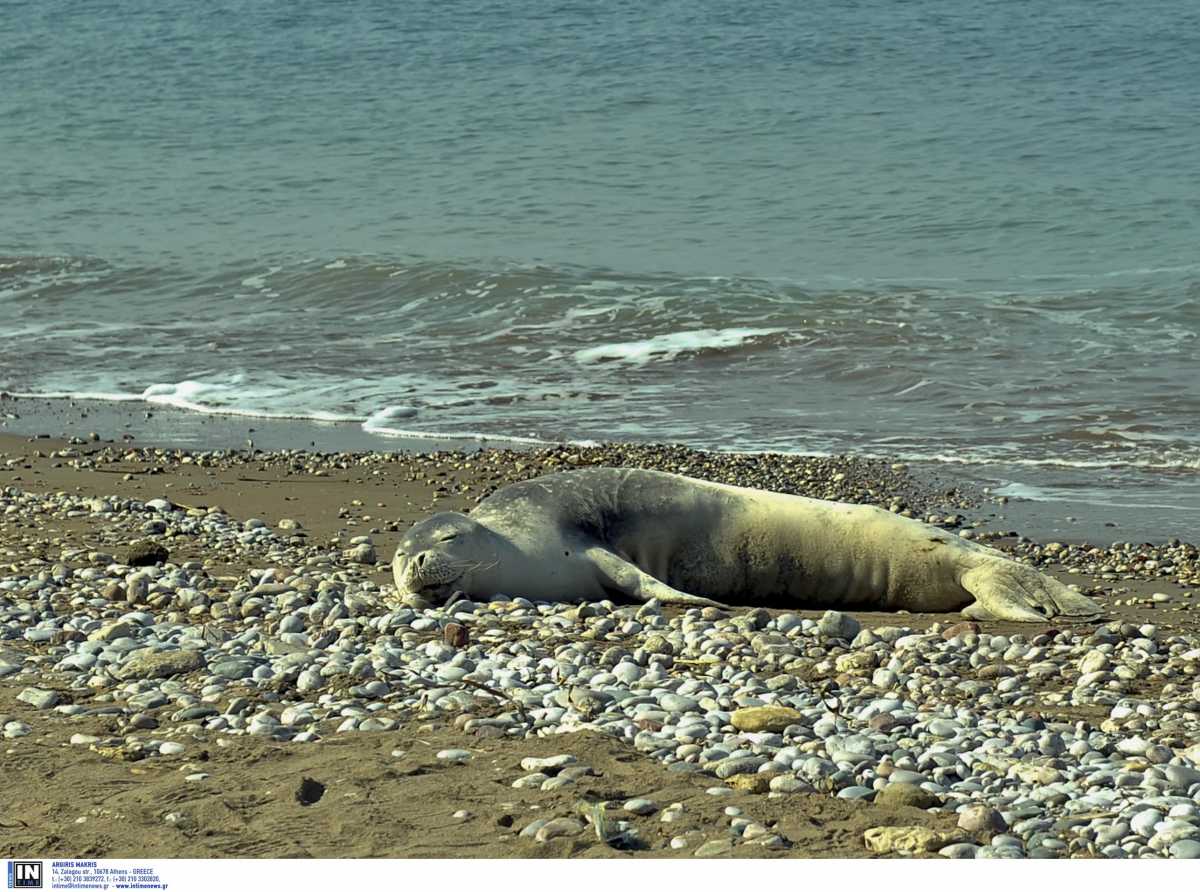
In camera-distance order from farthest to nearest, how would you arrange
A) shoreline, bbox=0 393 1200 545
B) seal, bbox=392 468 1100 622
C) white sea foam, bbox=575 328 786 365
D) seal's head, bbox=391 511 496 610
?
1. white sea foam, bbox=575 328 786 365
2. shoreline, bbox=0 393 1200 545
3. seal, bbox=392 468 1100 622
4. seal's head, bbox=391 511 496 610

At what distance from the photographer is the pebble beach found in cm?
445

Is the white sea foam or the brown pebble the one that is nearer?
the brown pebble

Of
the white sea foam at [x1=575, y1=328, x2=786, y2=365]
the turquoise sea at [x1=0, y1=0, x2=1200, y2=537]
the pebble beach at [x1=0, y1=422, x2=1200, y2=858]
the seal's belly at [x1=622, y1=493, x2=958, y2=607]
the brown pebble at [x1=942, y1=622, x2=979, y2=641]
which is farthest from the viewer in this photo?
the white sea foam at [x1=575, y1=328, x2=786, y2=365]

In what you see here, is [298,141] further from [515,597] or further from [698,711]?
[698,711]

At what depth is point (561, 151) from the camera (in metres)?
25.4

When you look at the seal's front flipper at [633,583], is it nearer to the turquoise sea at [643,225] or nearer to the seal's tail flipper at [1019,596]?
the seal's tail flipper at [1019,596]

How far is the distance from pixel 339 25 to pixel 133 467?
27678mm

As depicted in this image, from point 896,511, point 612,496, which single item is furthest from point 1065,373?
point 612,496

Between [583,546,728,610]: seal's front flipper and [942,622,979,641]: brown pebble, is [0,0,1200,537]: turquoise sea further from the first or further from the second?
[583,546,728,610]: seal's front flipper

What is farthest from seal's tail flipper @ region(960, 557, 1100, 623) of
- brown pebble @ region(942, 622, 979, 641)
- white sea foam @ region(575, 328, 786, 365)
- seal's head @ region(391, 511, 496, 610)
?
white sea foam @ region(575, 328, 786, 365)

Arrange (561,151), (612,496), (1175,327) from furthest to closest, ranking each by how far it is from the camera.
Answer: (561,151) → (1175,327) → (612,496)

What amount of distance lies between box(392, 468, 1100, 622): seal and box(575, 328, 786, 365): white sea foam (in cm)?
663

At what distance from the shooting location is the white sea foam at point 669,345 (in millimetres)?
14727

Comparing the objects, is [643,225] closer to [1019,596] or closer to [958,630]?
[1019,596]
